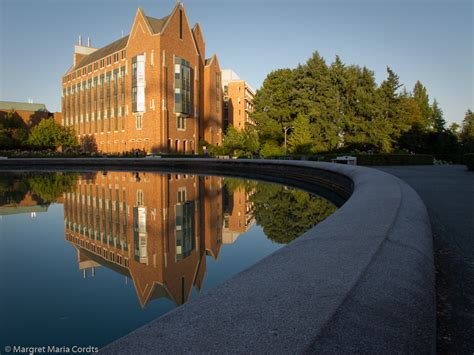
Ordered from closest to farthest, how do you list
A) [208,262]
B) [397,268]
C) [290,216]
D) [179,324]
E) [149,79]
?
[179,324] → [397,268] → [208,262] → [290,216] → [149,79]

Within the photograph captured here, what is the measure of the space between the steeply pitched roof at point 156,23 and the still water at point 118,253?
49.3 metres

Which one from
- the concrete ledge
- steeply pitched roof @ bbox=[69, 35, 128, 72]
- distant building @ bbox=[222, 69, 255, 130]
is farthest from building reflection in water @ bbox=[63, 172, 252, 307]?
distant building @ bbox=[222, 69, 255, 130]

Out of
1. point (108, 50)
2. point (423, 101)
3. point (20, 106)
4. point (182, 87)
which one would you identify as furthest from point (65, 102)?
point (423, 101)

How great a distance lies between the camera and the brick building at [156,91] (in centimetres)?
5403

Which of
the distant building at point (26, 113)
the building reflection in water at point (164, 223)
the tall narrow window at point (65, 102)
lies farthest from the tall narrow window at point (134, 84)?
the distant building at point (26, 113)

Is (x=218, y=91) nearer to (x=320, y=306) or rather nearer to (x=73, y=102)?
(x=73, y=102)

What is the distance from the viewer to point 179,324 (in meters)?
2.02

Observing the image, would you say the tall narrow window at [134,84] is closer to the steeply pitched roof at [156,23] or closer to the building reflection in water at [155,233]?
the steeply pitched roof at [156,23]

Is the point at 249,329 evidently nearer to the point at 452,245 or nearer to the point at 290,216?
the point at 452,245

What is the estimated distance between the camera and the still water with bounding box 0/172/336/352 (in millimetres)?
3973

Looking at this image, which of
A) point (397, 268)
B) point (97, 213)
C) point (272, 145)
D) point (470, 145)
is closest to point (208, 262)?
point (397, 268)

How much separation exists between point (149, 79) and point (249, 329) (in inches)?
2260

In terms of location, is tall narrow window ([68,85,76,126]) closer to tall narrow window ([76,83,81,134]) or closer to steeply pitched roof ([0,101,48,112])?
tall narrow window ([76,83,81,134])

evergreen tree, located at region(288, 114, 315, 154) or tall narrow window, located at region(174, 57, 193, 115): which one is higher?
tall narrow window, located at region(174, 57, 193, 115)
